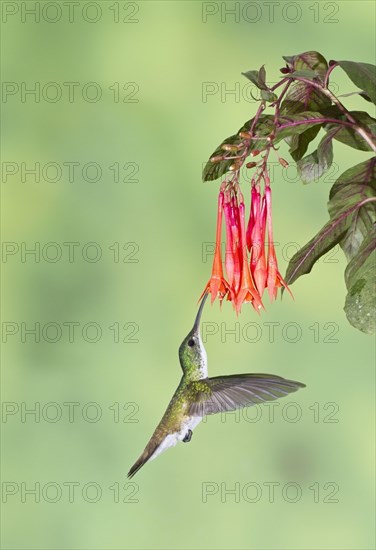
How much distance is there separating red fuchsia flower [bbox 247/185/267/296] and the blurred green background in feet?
3.68

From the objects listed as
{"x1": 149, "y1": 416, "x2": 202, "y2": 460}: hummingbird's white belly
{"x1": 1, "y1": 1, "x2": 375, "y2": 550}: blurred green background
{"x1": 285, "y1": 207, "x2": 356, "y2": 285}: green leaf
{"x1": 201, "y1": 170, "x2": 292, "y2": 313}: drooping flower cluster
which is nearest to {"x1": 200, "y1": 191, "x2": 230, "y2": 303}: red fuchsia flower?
{"x1": 201, "y1": 170, "x2": 292, "y2": 313}: drooping flower cluster

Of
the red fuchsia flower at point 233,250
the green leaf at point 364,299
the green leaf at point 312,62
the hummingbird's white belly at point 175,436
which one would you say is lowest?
the hummingbird's white belly at point 175,436

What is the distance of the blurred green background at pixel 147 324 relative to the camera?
6.95ft

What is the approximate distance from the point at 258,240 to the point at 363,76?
0.66 ft

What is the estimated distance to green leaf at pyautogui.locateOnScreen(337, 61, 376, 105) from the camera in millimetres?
892

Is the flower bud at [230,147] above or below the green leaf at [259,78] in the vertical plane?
below

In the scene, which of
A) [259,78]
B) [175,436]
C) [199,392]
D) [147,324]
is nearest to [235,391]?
[199,392]

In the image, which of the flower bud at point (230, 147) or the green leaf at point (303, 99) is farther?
the green leaf at point (303, 99)

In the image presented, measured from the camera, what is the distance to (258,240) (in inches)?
38.4

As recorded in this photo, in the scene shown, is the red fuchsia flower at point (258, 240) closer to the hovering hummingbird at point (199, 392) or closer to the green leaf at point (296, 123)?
the green leaf at point (296, 123)

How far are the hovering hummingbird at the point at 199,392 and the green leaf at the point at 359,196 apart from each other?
0.20 meters

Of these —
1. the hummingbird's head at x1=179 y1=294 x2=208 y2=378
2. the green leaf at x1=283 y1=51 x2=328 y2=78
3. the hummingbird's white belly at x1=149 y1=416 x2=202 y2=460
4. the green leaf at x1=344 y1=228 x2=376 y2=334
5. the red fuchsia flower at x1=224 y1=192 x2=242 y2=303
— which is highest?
the green leaf at x1=283 y1=51 x2=328 y2=78

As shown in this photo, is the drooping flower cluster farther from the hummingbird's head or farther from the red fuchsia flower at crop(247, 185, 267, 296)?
the hummingbird's head

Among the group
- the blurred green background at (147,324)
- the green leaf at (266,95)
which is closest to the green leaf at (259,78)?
the green leaf at (266,95)
